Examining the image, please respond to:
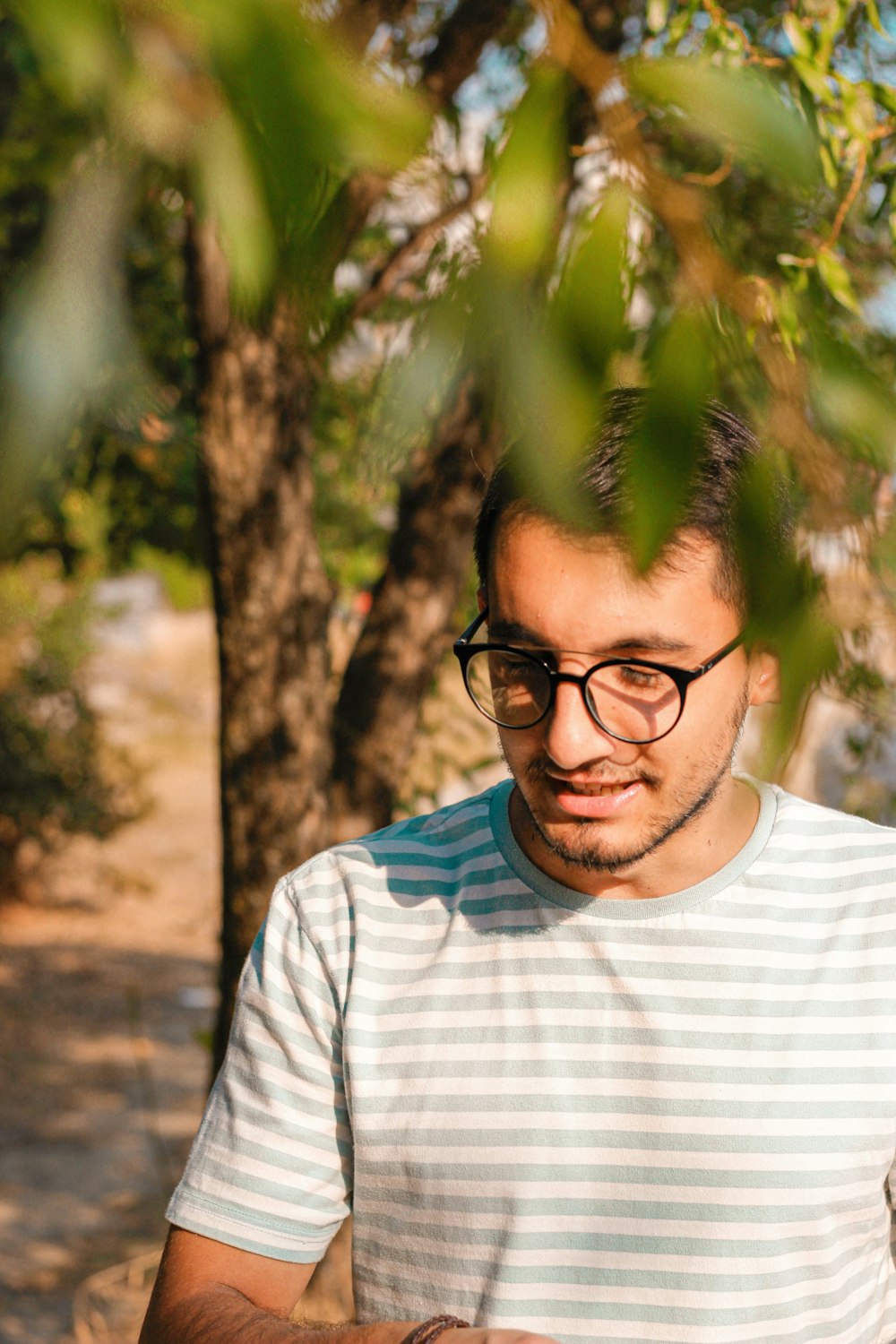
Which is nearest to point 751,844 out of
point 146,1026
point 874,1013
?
point 874,1013

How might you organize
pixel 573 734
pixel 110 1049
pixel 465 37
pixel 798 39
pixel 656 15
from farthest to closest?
pixel 110 1049 → pixel 465 37 → pixel 656 15 → pixel 798 39 → pixel 573 734

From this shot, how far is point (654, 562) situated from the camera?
0.54 metres

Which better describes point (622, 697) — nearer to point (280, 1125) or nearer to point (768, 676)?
point (280, 1125)

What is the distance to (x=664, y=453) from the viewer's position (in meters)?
0.54

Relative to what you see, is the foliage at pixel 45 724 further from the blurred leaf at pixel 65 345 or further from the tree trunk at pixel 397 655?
the blurred leaf at pixel 65 345

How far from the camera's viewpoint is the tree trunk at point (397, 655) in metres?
3.32

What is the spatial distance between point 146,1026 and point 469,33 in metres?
5.95

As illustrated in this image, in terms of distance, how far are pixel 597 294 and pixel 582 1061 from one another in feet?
3.59

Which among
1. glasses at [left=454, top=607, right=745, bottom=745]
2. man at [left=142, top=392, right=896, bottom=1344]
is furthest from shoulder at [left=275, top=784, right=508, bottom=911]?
glasses at [left=454, top=607, right=745, bottom=745]

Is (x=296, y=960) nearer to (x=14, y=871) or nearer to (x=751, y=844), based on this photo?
(x=751, y=844)

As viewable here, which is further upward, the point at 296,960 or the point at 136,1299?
the point at 296,960

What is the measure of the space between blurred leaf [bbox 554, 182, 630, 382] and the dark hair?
23mm

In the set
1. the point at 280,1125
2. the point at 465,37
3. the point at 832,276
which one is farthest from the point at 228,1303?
the point at 465,37

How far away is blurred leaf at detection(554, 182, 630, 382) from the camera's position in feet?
1.77
